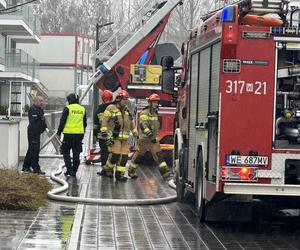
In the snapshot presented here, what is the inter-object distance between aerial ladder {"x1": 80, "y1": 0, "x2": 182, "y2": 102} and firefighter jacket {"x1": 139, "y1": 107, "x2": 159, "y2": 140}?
3.09m

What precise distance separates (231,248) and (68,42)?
217 feet

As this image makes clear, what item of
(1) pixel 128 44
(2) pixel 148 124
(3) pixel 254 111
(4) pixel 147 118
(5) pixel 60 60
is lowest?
(2) pixel 148 124

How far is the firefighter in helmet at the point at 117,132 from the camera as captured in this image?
15117mm

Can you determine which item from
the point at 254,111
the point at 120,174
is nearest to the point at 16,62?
the point at 120,174

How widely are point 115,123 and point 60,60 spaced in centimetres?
6086

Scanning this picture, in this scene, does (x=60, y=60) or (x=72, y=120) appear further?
(x=60, y=60)

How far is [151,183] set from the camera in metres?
15.1

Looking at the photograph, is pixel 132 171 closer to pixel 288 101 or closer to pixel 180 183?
pixel 180 183

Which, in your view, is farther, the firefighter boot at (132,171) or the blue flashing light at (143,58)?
the blue flashing light at (143,58)

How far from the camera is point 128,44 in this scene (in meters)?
18.7

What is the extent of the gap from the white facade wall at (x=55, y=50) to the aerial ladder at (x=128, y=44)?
53.9 meters

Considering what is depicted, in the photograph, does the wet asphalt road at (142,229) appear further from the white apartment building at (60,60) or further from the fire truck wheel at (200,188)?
the white apartment building at (60,60)

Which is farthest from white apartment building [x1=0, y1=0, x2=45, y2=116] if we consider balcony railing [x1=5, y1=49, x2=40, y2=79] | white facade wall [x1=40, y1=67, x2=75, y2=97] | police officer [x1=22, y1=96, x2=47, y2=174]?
police officer [x1=22, y1=96, x2=47, y2=174]

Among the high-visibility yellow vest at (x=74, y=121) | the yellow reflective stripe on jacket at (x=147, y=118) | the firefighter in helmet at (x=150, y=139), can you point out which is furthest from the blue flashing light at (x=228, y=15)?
the high-visibility yellow vest at (x=74, y=121)
